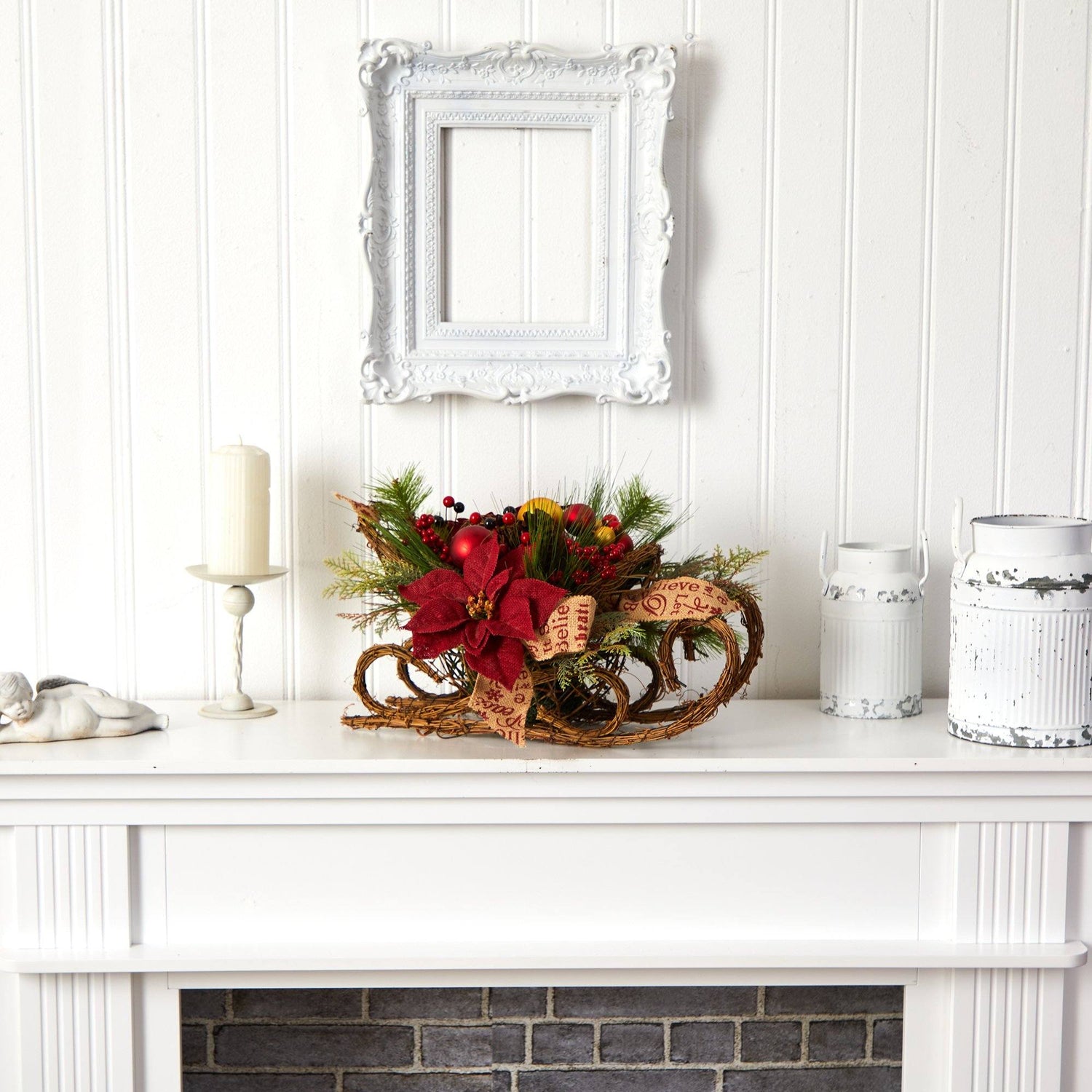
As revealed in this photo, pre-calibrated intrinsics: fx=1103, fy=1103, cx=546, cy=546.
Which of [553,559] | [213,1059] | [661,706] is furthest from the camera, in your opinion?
[213,1059]

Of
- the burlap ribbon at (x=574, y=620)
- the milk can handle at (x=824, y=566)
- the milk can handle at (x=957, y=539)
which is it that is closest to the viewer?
the burlap ribbon at (x=574, y=620)

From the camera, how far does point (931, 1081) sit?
1193mm

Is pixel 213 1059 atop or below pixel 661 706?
below

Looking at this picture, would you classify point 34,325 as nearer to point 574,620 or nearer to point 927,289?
point 574,620

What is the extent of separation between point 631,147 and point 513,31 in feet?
0.67

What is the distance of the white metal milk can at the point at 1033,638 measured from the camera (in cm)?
116

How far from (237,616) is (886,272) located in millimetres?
919

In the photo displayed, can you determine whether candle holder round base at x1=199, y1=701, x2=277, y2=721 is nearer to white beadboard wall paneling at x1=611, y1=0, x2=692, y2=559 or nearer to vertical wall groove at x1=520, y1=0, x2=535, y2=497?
vertical wall groove at x1=520, y1=0, x2=535, y2=497

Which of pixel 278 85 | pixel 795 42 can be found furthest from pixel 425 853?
pixel 795 42

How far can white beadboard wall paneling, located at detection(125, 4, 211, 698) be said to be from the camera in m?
1.36

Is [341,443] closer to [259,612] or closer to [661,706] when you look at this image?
[259,612]

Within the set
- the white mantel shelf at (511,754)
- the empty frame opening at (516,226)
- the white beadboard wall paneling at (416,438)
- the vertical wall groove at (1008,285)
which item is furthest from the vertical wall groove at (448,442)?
the vertical wall groove at (1008,285)

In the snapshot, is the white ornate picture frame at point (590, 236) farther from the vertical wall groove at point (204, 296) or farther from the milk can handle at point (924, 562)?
the milk can handle at point (924, 562)

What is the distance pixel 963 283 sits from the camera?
1.41 m
